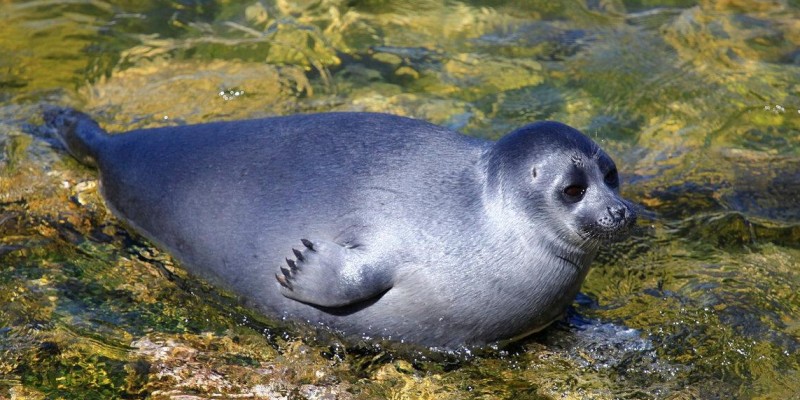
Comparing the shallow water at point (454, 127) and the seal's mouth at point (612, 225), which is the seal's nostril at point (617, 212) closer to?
the seal's mouth at point (612, 225)

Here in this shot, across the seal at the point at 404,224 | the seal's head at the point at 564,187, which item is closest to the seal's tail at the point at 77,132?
the seal at the point at 404,224

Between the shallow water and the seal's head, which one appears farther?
the shallow water

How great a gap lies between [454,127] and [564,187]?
243 centimetres

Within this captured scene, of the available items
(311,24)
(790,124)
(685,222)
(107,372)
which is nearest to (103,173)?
(107,372)

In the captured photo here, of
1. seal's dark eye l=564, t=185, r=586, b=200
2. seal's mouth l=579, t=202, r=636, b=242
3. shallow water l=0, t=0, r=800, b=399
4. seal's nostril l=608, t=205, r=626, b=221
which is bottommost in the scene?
shallow water l=0, t=0, r=800, b=399

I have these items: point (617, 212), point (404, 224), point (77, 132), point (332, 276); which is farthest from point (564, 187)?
point (77, 132)

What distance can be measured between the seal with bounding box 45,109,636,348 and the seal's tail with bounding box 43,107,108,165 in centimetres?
100

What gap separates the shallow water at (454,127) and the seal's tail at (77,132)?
0.35 ft

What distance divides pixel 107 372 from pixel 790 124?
506 centimetres

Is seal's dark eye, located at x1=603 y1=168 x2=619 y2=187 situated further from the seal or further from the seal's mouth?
the seal's mouth

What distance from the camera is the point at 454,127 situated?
6793 mm

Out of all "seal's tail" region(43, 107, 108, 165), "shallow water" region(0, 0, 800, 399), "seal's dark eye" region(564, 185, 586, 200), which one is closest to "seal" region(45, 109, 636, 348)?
"seal's dark eye" region(564, 185, 586, 200)

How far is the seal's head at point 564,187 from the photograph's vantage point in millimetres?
4441

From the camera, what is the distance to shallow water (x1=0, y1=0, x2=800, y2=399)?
4.66 metres
